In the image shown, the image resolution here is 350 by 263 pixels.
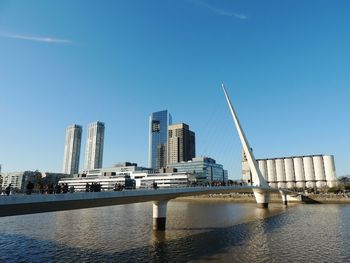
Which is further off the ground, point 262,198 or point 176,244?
point 262,198

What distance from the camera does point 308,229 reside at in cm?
3062

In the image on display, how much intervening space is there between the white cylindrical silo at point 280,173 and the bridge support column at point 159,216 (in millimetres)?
141806

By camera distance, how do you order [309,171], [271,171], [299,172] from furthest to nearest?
[271,171] < [299,172] < [309,171]

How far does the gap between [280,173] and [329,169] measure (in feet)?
84.1

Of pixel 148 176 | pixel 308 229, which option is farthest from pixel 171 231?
pixel 148 176

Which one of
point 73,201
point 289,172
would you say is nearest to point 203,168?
point 289,172

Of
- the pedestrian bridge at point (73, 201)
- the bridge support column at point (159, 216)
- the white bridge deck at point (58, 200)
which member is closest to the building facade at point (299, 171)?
the bridge support column at point (159, 216)

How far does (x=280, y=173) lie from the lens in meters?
160

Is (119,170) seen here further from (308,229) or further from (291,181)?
(308,229)

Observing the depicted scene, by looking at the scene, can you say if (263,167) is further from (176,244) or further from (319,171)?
(176,244)

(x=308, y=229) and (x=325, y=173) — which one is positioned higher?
(x=325, y=173)

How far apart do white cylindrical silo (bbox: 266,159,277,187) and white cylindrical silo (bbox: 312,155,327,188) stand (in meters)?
22.4

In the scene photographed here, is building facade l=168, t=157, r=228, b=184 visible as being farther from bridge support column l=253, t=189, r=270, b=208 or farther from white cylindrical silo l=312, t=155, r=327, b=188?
bridge support column l=253, t=189, r=270, b=208

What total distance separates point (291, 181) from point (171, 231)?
143m
